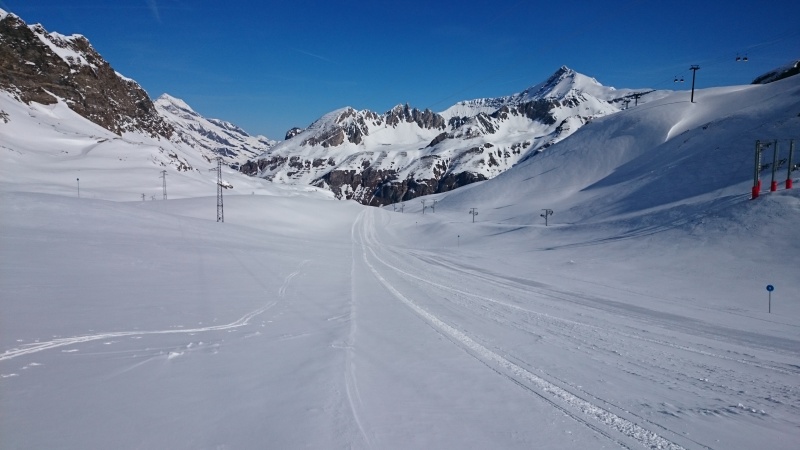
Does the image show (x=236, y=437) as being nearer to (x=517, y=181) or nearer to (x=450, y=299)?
(x=450, y=299)

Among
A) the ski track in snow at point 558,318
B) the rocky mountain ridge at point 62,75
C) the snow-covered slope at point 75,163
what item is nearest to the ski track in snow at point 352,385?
the ski track in snow at point 558,318

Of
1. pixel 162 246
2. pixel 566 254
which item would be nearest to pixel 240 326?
pixel 162 246

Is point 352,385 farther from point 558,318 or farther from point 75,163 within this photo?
point 75,163

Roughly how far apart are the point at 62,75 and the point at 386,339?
21601 cm

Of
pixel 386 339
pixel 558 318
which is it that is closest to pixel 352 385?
pixel 386 339

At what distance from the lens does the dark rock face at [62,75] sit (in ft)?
478

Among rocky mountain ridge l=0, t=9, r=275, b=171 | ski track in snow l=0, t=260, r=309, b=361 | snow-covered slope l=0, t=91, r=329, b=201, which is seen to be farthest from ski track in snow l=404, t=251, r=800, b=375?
rocky mountain ridge l=0, t=9, r=275, b=171

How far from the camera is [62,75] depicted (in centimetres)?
16350

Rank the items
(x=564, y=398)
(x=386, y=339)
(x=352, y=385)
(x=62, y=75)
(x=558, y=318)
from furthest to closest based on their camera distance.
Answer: (x=62, y=75), (x=558, y=318), (x=386, y=339), (x=352, y=385), (x=564, y=398)

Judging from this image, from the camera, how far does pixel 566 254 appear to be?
30984 mm

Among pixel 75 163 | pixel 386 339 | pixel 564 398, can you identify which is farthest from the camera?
pixel 75 163

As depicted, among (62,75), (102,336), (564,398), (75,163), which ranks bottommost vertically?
(564,398)

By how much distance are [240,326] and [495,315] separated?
7.03 metres

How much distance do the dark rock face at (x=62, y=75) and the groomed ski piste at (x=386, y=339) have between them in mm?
176853
